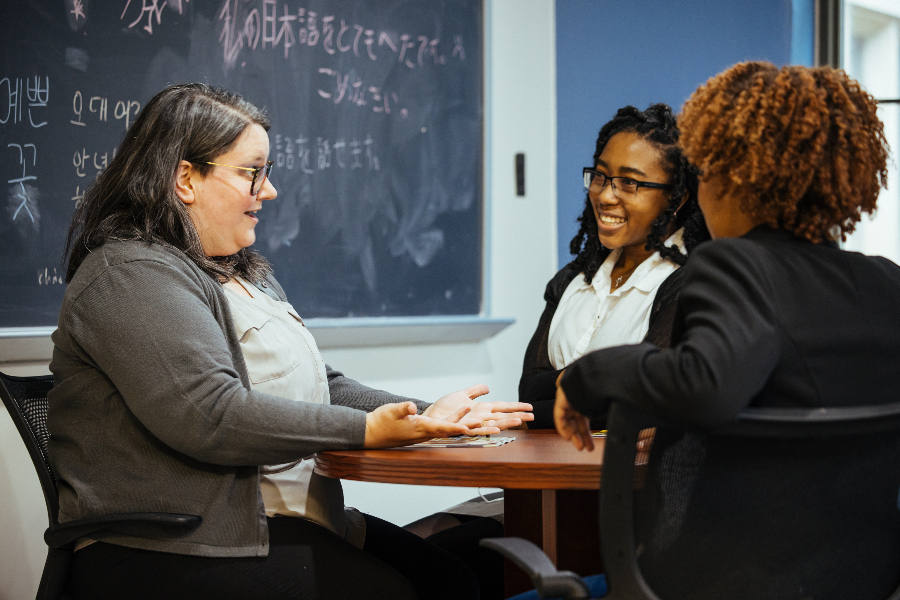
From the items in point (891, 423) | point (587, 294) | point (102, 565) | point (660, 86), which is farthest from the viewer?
point (660, 86)

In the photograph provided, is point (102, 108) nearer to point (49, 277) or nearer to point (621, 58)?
point (49, 277)

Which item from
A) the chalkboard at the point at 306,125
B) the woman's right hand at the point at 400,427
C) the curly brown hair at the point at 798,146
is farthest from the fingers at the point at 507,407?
the chalkboard at the point at 306,125

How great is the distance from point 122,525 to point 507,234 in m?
2.31

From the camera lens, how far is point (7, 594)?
6.82 ft

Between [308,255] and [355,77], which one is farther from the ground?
[355,77]

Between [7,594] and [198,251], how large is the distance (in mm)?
1254

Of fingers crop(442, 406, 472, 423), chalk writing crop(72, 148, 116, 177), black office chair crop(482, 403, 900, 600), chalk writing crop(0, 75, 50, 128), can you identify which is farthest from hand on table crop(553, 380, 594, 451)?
chalk writing crop(0, 75, 50, 128)

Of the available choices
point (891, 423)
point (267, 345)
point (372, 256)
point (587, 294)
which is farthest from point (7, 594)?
point (891, 423)

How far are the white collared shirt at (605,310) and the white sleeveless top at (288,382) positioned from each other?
763 millimetres

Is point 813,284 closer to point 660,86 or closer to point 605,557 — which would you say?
point 605,557

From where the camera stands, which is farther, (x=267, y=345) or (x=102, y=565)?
(x=267, y=345)

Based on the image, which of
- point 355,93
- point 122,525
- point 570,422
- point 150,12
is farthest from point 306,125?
point 570,422

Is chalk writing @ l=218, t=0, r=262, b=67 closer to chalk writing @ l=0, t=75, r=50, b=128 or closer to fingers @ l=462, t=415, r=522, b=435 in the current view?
chalk writing @ l=0, t=75, r=50, b=128

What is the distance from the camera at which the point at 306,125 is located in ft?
8.88
